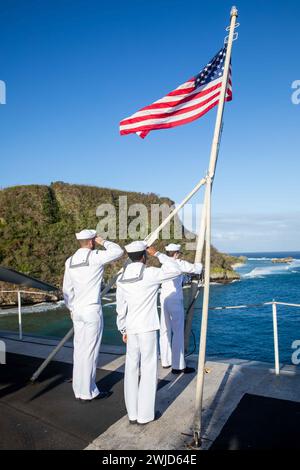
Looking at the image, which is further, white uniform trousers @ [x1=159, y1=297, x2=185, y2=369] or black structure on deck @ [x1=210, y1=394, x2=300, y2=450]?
white uniform trousers @ [x1=159, y1=297, x2=185, y2=369]

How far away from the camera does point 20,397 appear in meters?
4.89

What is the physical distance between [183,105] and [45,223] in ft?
144

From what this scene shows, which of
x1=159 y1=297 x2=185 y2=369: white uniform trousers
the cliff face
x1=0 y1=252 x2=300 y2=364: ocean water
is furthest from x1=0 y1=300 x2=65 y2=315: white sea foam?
x1=159 y1=297 x2=185 y2=369: white uniform trousers

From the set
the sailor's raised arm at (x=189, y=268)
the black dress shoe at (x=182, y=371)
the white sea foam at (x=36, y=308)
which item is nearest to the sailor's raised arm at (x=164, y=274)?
the sailor's raised arm at (x=189, y=268)

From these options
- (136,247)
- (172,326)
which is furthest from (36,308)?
(136,247)

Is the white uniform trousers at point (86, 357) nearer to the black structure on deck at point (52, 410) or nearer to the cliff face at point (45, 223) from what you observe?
the black structure on deck at point (52, 410)

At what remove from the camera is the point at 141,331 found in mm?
4098

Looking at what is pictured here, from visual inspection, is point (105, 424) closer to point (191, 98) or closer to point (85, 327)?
point (85, 327)

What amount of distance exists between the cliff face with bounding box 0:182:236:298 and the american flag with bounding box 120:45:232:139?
35.9 metres

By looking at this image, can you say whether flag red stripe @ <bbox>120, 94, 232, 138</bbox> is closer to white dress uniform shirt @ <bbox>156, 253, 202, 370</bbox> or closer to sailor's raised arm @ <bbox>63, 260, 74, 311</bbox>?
white dress uniform shirt @ <bbox>156, 253, 202, 370</bbox>

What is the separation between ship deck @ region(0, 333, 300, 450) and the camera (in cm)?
359

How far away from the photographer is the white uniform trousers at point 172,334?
5.66m

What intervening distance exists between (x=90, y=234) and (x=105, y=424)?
2.36 meters
